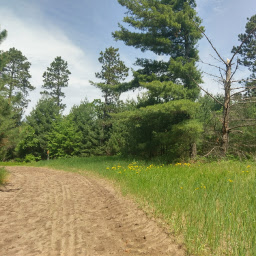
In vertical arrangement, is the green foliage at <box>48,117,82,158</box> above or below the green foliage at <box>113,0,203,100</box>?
below

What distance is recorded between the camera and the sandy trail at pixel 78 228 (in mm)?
3014

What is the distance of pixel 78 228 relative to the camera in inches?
151

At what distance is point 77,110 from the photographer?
34.1 m

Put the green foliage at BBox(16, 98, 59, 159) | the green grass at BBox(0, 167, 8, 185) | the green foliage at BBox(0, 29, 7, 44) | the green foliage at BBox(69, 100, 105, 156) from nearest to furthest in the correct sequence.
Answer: the green foliage at BBox(0, 29, 7, 44)
the green grass at BBox(0, 167, 8, 185)
the green foliage at BBox(69, 100, 105, 156)
the green foliage at BBox(16, 98, 59, 159)

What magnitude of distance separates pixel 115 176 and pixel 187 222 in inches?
199

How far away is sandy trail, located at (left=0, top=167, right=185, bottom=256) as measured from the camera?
9.89ft

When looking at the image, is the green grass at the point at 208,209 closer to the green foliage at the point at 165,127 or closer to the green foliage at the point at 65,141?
the green foliage at the point at 165,127

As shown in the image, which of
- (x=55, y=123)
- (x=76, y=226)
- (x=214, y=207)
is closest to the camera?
(x=214, y=207)

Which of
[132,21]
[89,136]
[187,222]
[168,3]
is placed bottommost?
[187,222]

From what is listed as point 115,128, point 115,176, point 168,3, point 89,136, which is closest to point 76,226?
point 115,176

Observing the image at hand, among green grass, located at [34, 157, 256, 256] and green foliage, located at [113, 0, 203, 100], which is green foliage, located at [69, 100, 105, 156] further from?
green grass, located at [34, 157, 256, 256]

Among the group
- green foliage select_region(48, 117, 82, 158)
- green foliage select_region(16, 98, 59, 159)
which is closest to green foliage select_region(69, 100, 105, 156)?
green foliage select_region(48, 117, 82, 158)

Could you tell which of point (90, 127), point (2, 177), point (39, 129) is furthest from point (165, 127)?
point (39, 129)

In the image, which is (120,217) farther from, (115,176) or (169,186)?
(115,176)
